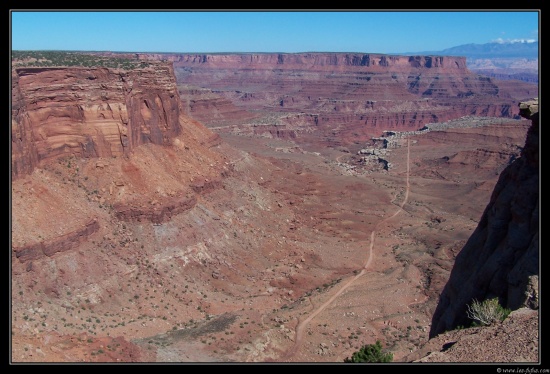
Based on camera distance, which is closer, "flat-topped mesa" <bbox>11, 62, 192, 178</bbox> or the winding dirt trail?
the winding dirt trail

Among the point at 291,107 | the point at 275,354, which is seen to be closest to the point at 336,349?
the point at 275,354

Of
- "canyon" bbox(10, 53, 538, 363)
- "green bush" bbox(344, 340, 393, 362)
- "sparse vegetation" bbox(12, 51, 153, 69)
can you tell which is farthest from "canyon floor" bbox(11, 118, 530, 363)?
"sparse vegetation" bbox(12, 51, 153, 69)

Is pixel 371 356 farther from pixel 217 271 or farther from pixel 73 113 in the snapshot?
pixel 73 113

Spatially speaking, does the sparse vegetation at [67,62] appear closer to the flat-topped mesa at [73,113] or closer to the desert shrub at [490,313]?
the flat-topped mesa at [73,113]

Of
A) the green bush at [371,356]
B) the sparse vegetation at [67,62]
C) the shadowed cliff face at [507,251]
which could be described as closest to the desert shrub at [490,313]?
the shadowed cliff face at [507,251]

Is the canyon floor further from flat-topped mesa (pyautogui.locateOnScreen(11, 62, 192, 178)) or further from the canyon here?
flat-topped mesa (pyautogui.locateOnScreen(11, 62, 192, 178))

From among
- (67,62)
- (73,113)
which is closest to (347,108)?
(67,62)
